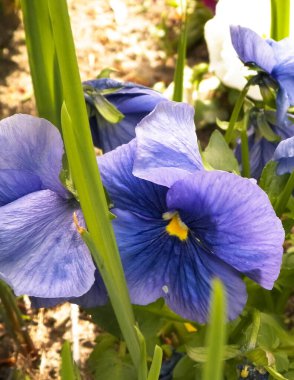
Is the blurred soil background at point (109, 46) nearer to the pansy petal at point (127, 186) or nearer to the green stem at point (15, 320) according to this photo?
the green stem at point (15, 320)

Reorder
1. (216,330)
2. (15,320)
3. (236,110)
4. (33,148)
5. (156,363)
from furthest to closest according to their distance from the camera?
(15,320) → (236,110) → (33,148) → (156,363) → (216,330)

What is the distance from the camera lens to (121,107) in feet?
2.41

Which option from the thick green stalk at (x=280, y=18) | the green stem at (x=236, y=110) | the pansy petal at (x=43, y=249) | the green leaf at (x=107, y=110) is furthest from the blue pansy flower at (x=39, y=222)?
the thick green stalk at (x=280, y=18)

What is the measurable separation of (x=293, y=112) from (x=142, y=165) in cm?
25

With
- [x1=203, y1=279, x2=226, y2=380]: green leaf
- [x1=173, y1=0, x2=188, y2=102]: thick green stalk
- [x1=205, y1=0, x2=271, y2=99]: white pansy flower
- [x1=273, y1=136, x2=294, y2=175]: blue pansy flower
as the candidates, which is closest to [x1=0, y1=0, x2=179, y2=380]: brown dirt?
[x1=205, y1=0, x2=271, y2=99]: white pansy flower

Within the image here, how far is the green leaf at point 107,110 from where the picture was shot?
700 mm

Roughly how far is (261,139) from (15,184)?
297 mm

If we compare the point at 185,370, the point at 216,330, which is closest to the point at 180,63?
the point at 185,370

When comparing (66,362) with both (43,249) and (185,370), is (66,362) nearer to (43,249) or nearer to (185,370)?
(43,249)

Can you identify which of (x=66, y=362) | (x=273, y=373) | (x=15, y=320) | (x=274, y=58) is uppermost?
(x=274, y=58)

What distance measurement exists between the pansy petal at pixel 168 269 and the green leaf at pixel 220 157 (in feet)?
0.32

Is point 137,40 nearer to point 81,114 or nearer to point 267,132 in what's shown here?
point 267,132

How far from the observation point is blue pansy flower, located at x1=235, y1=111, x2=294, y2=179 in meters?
0.74

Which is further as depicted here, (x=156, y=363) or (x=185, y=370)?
(x=185, y=370)
